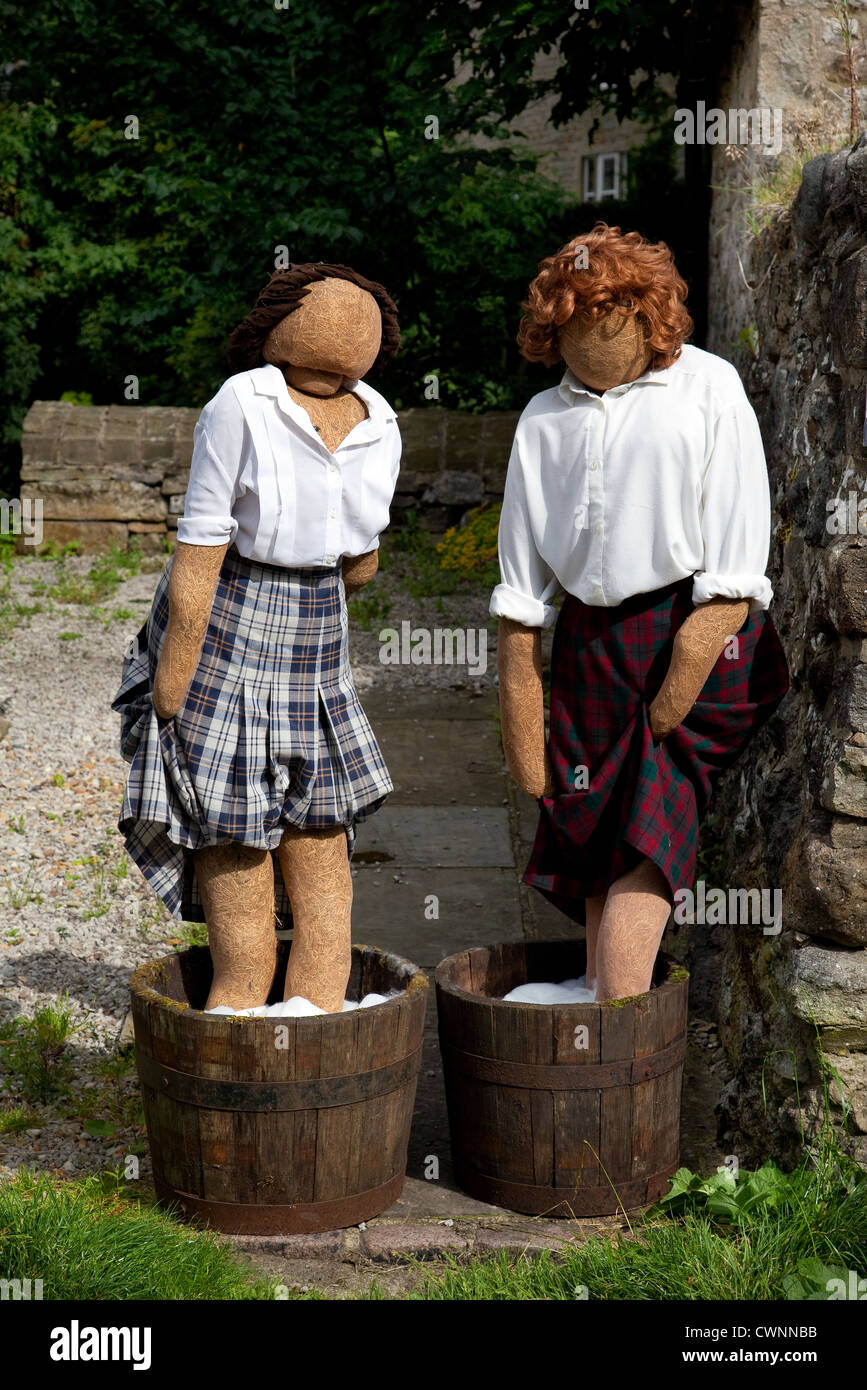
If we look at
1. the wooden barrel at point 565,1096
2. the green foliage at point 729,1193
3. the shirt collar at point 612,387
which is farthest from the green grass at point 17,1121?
the shirt collar at point 612,387

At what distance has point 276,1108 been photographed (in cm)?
258

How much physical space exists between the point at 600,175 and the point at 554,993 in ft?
66.2

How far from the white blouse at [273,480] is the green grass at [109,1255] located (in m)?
1.32

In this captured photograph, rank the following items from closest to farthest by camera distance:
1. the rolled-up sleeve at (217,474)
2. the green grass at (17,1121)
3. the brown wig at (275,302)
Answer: the rolled-up sleeve at (217,474) < the brown wig at (275,302) < the green grass at (17,1121)

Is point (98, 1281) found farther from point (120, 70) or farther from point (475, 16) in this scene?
point (120, 70)

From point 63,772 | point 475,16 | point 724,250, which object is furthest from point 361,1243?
point 475,16

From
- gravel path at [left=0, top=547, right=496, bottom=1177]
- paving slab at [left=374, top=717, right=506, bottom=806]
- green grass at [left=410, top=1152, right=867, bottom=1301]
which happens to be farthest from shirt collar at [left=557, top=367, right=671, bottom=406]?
paving slab at [left=374, top=717, right=506, bottom=806]

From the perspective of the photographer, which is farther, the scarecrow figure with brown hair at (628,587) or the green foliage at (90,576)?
the green foliage at (90,576)

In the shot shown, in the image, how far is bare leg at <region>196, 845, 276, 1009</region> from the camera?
9.38 ft

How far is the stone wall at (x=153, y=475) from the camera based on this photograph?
31.0 ft

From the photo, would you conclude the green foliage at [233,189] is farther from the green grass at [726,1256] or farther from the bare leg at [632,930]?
the green grass at [726,1256]

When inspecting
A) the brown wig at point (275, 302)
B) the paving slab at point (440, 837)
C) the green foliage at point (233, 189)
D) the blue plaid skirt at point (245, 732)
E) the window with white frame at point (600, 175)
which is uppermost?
the window with white frame at point (600, 175)

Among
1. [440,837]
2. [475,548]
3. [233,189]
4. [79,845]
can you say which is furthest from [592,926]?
[233,189]

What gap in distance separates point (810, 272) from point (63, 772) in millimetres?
3627
